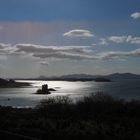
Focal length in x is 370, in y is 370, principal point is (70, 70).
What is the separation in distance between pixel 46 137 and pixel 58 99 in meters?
25.4

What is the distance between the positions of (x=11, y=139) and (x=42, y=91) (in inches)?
6228

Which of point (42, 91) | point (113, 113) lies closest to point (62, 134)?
point (113, 113)

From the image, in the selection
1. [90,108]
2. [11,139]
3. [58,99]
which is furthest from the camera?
[58,99]

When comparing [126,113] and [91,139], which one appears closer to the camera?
[91,139]

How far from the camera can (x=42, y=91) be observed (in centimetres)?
17125

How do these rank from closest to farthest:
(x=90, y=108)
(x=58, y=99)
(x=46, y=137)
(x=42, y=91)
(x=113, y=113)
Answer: (x=46, y=137) < (x=113, y=113) < (x=90, y=108) < (x=58, y=99) < (x=42, y=91)

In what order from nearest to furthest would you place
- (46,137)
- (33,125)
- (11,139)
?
(11,139) < (46,137) < (33,125)

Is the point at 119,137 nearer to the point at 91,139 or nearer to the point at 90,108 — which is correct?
the point at 91,139

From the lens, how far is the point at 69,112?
3478 centimetres

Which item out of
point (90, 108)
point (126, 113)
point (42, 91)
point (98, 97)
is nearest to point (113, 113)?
point (126, 113)

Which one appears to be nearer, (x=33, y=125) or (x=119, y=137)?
(x=119, y=137)

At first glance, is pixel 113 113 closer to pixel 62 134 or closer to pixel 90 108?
pixel 90 108

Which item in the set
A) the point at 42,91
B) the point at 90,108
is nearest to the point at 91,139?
the point at 90,108

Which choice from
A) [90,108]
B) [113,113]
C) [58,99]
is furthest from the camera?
[58,99]
